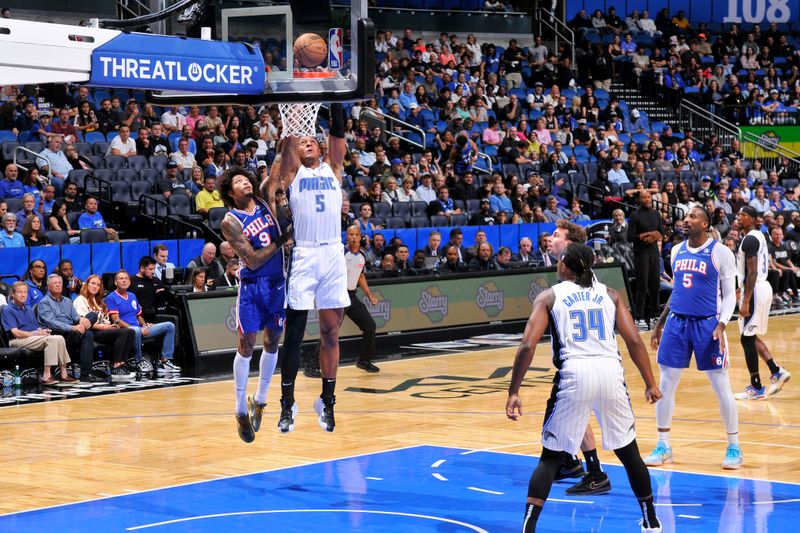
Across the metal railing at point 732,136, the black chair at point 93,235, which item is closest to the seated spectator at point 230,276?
the black chair at point 93,235

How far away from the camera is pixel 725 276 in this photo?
975 cm

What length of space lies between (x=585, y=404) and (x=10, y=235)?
9914 millimetres

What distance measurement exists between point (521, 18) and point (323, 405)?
76.0 ft

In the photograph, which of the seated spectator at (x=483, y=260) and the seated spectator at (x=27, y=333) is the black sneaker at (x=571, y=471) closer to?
the seated spectator at (x=27, y=333)

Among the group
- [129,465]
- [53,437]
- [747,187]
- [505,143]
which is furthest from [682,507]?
[747,187]

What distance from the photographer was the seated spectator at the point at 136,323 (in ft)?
48.2

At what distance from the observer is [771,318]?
2123 centimetres

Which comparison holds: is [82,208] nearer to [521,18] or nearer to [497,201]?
[497,201]

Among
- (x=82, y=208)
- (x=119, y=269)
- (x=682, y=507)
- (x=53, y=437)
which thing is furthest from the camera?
(x=82, y=208)

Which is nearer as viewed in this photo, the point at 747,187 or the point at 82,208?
the point at 82,208

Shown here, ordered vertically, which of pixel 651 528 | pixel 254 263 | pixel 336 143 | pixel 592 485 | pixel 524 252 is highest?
pixel 336 143

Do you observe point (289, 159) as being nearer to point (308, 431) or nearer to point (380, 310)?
point (308, 431)

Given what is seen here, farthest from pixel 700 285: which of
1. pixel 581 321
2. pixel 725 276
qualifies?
pixel 581 321

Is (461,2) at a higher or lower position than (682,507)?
higher
